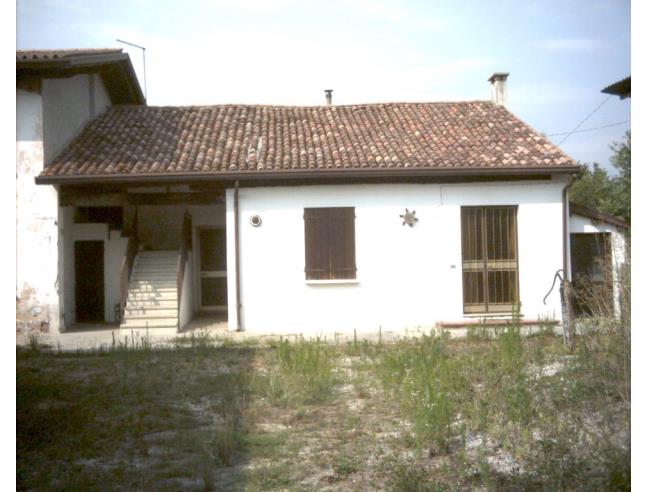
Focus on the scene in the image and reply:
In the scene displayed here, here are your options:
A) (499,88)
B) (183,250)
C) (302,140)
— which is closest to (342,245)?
(302,140)

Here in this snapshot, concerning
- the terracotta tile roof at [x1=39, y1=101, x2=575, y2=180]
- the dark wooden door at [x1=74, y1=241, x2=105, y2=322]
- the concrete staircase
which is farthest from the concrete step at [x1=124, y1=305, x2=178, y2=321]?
the terracotta tile roof at [x1=39, y1=101, x2=575, y2=180]

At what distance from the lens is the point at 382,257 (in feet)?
41.3

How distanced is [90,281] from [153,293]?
207 cm

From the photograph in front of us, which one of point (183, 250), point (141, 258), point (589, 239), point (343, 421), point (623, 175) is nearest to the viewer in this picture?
point (343, 421)

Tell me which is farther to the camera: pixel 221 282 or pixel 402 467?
pixel 221 282

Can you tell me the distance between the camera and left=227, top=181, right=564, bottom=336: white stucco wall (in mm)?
12523

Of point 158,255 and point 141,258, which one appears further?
point 158,255

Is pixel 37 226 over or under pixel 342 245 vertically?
over

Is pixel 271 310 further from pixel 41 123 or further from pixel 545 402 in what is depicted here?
pixel 545 402

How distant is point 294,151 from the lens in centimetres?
1320

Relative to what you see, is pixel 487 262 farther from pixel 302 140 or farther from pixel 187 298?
pixel 187 298

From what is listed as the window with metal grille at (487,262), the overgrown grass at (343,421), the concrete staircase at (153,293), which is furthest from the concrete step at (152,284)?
the window with metal grille at (487,262)

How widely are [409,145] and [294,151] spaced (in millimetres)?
2287
